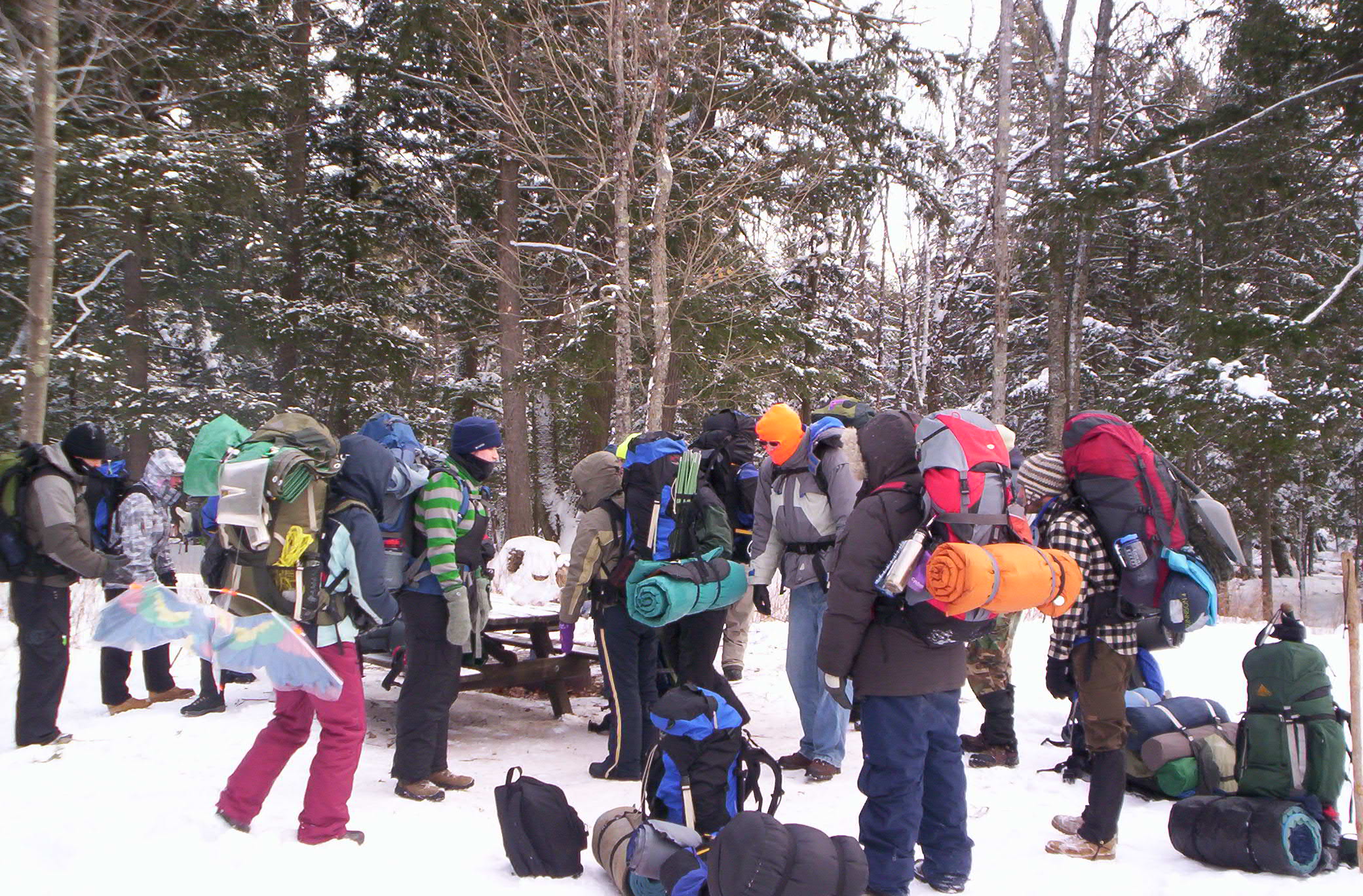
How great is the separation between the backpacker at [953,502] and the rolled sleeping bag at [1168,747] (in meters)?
1.88

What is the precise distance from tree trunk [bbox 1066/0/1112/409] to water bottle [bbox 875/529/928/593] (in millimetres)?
14148

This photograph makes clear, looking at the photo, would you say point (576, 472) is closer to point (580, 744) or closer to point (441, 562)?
point (441, 562)

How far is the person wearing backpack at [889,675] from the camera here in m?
3.59

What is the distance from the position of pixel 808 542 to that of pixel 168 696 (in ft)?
15.7

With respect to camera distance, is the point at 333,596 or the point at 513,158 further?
the point at 513,158

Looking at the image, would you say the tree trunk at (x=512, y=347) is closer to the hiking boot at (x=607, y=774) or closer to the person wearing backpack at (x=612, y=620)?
the person wearing backpack at (x=612, y=620)

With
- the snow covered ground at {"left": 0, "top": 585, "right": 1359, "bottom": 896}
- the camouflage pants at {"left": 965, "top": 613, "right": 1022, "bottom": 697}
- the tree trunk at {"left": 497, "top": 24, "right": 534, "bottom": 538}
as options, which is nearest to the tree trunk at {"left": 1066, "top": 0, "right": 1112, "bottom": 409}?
the tree trunk at {"left": 497, "top": 24, "right": 534, "bottom": 538}

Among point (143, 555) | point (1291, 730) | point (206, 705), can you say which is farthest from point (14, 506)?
point (1291, 730)

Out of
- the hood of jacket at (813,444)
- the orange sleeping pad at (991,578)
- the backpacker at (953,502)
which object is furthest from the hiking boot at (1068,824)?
the hood of jacket at (813,444)

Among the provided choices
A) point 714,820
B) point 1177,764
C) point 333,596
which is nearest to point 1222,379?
point 1177,764

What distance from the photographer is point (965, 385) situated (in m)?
26.9

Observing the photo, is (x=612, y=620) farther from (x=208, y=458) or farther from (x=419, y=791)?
(x=208, y=458)

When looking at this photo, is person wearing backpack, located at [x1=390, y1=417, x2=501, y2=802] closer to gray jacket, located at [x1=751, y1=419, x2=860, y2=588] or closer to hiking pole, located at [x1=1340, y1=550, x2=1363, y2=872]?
gray jacket, located at [x1=751, y1=419, x2=860, y2=588]

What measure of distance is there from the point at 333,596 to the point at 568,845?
148 cm
